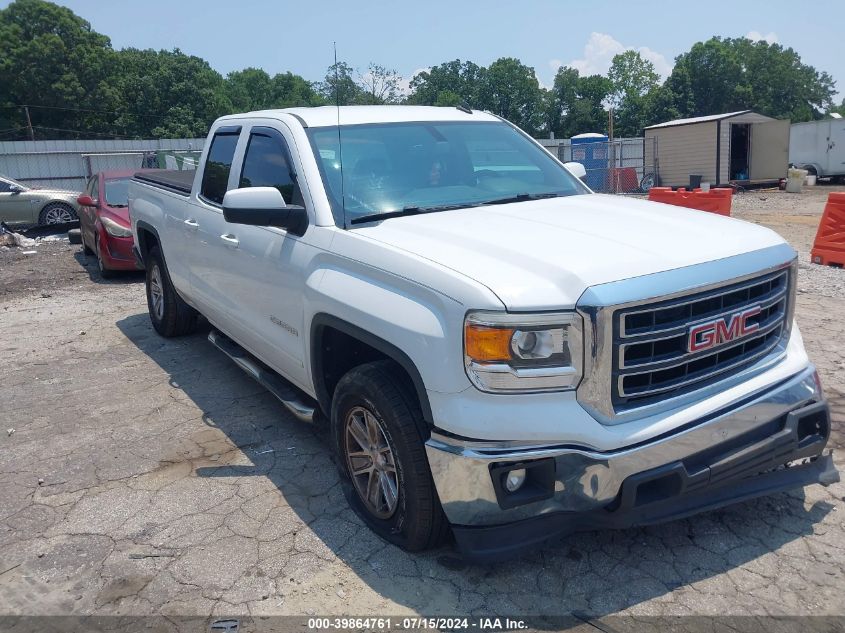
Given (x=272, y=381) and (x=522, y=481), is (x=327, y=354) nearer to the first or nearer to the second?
(x=272, y=381)

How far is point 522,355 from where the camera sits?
8.99 ft

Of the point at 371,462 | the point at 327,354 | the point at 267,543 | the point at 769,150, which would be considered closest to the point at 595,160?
the point at 769,150

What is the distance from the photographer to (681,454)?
2.83 m

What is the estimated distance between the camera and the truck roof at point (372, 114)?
4359mm

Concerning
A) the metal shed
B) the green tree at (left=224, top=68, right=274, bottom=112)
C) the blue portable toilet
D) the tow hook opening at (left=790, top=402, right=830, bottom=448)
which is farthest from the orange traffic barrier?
the green tree at (left=224, top=68, right=274, bottom=112)

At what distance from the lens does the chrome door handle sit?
15.1ft

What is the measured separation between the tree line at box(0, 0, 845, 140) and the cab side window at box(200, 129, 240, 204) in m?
50.6

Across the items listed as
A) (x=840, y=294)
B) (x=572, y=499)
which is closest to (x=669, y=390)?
(x=572, y=499)

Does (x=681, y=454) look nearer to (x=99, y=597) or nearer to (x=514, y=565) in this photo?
(x=514, y=565)

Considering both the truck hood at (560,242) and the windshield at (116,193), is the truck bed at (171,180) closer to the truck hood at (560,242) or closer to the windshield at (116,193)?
the truck hood at (560,242)

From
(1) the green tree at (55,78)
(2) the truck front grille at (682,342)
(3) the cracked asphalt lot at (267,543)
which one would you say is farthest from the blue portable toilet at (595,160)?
(1) the green tree at (55,78)

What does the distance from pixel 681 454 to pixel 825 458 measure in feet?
3.43

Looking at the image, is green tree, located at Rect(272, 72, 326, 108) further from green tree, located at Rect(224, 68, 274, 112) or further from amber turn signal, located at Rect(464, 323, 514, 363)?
amber turn signal, located at Rect(464, 323, 514, 363)

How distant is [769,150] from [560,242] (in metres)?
27.2
